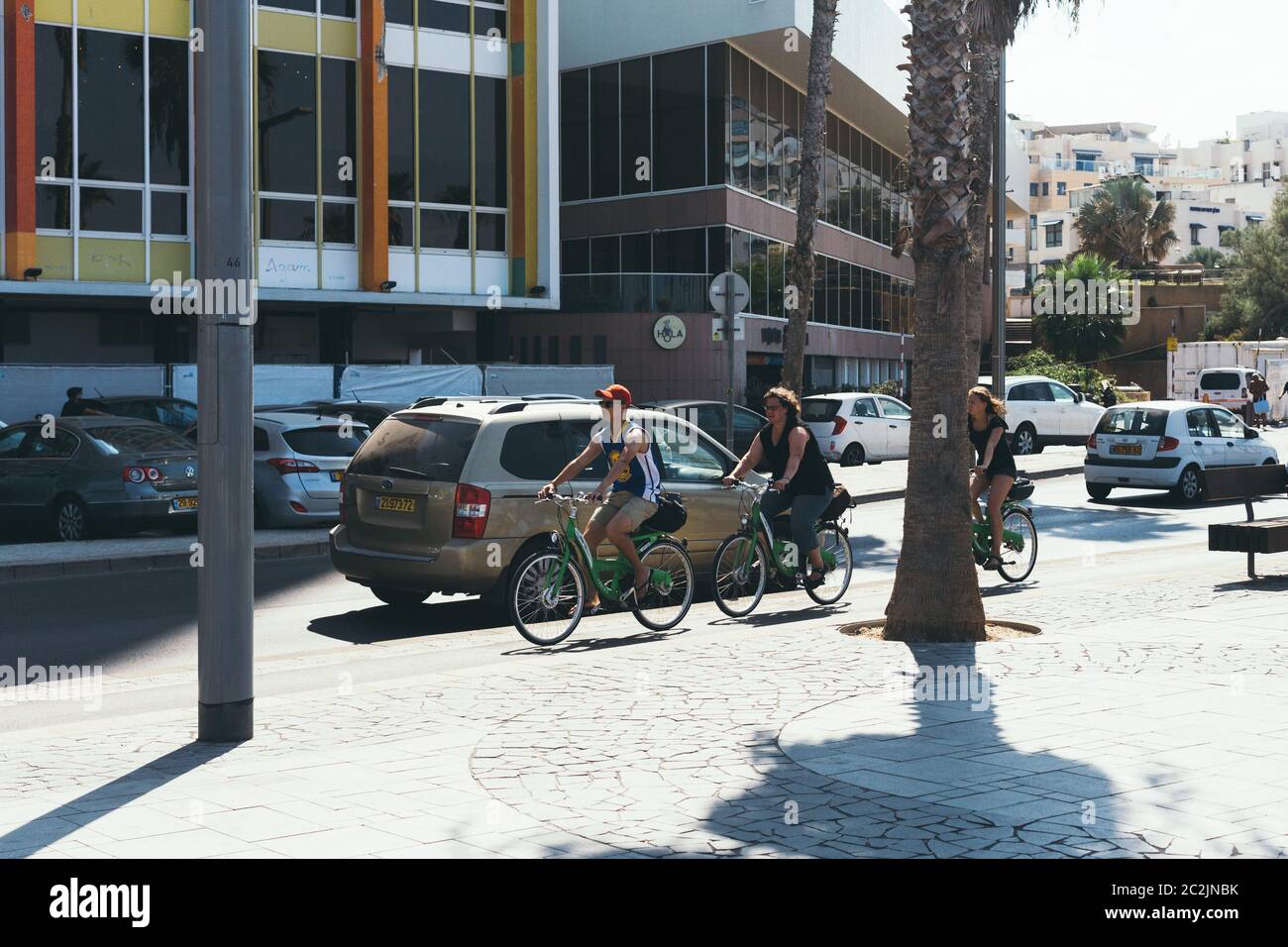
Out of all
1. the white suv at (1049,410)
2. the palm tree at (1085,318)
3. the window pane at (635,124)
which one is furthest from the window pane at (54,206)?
the palm tree at (1085,318)

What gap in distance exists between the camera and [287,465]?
17.7 m

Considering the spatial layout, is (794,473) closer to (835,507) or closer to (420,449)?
(835,507)

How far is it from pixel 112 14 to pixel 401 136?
5915mm

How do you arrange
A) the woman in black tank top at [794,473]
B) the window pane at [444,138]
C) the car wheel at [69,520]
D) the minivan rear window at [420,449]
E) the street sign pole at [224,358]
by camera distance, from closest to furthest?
the street sign pole at [224,358]
the minivan rear window at [420,449]
the woman in black tank top at [794,473]
the car wheel at [69,520]
the window pane at [444,138]

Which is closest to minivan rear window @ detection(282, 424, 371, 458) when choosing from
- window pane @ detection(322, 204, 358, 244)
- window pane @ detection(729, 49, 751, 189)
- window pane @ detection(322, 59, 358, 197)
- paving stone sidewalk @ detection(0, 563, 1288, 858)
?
paving stone sidewalk @ detection(0, 563, 1288, 858)

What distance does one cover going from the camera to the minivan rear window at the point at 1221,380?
4775 cm

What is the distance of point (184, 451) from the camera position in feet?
57.6

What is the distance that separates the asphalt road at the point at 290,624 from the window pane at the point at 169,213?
13.6m

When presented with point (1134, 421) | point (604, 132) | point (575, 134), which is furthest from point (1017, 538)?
point (575, 134)

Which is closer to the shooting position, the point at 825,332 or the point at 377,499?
the point at 377,499

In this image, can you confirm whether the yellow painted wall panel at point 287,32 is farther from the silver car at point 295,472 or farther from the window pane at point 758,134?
the silver car at point 295,472
